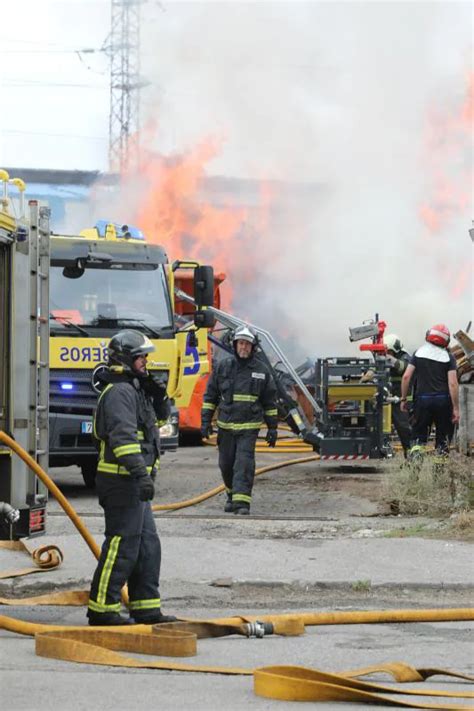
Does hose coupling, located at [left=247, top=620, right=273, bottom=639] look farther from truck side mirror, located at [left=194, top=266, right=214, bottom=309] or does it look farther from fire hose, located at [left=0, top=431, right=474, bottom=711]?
truck side mirror, located at [left=194, top=266, right=214, bottom=309]

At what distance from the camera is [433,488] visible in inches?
464

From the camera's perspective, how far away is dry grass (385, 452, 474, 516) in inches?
432

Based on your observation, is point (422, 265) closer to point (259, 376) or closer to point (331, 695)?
point (259, 376)

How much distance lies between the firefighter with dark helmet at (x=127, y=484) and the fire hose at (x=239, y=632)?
39cm

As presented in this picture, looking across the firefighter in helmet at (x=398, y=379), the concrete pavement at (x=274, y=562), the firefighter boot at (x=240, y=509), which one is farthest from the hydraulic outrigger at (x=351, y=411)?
the concrete pavement at (x=274, y=562)

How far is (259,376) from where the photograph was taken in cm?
1199

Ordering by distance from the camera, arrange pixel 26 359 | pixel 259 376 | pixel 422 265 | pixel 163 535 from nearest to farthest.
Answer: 1. pixel 26 359
2. pixel 163 535
3. pixel 259 376
4. pixel 422 265

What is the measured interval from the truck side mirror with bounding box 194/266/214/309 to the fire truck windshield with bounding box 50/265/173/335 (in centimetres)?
53

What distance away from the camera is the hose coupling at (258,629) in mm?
6969

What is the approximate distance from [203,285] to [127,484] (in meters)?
6.27

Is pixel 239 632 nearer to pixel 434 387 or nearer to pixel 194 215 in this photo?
pixel 434 387

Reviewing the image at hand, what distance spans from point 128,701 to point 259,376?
21.9ft

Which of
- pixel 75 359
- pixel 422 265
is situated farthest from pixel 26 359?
pixel 422 265

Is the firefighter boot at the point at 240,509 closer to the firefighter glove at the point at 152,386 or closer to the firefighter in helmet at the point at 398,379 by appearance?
the firefighter in helmet at the point at 398,379
